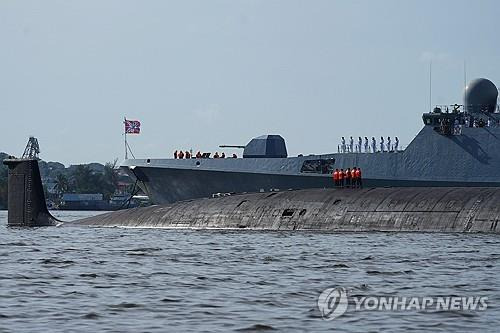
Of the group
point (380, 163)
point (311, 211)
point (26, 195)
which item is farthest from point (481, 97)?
point (26, 195)

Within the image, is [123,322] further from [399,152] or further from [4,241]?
[399,152]

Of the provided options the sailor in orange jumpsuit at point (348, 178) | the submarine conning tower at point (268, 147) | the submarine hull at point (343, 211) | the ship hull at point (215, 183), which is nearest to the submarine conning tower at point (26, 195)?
the submarine hull at point (343, 211)

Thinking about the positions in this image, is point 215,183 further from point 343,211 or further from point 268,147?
point 343,211

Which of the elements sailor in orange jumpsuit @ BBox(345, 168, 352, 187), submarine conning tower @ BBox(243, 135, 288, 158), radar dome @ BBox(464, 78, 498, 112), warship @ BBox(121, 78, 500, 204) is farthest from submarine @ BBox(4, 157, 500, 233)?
radar dome @ BBox(464, 78, 498, 112)

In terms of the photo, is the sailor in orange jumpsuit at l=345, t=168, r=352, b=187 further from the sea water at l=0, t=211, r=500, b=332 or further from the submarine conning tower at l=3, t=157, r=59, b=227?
the submarine conning tower at l=3, t=157, r=59, b=227

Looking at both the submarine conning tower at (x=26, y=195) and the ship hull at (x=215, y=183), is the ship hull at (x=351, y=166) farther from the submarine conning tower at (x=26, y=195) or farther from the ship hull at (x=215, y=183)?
the submarine conning tower at (x=26, y=195)

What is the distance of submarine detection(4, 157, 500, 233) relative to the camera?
1417 inches

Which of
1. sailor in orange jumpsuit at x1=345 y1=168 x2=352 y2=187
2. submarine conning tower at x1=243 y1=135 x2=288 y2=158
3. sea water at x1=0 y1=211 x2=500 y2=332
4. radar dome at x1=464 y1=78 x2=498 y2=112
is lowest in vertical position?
sea water at x1=0 y1=211 x2=500 y2=332

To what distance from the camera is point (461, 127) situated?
2313 inches

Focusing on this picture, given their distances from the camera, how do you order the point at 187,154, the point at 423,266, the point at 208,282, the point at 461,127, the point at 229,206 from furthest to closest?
the point at 187,154
the point at 461,127
the point at 229,206
the point at 423,266
the point at 208,282

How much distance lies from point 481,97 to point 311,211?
23.9 meters

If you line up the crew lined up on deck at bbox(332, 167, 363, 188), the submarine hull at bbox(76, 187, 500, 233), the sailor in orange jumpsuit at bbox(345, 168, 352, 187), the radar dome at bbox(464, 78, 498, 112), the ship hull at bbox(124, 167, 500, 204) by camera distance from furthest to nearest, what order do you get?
the ship hull at bbox(124, 167, 500, 204) → the radar dome at bbox(464, 78, 498, 112) → the sailor in orange jumpsuit at bbox(345, 168, 352, 187) → the crew lined up on deck at bbox(332, 167, 363, 188) → the submarine hull at bbox(76, 187, 500, 233)

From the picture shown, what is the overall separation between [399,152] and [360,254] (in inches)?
1313

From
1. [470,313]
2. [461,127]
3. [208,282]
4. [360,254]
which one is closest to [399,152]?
[461,127]
